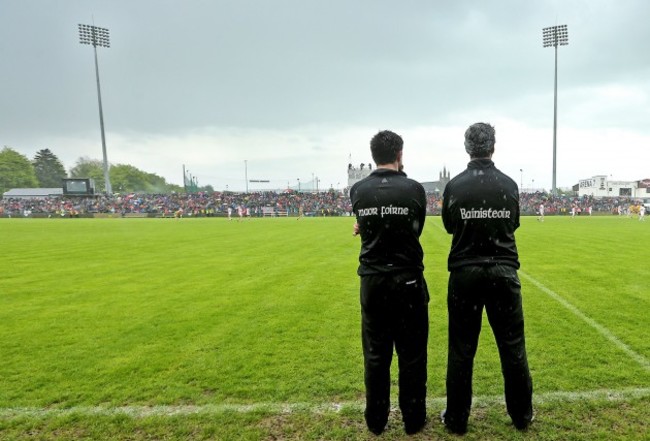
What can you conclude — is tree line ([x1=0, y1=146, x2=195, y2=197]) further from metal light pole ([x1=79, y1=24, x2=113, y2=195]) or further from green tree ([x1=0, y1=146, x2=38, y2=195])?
metal light pole ([x1=79, y1=24, x2=113, y2=195])

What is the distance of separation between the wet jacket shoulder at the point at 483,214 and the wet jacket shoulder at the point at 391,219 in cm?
30

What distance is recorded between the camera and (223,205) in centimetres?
6088

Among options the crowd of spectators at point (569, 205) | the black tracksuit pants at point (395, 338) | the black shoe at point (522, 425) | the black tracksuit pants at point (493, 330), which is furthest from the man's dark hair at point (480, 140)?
the crowd of spectators at point (569, 205)

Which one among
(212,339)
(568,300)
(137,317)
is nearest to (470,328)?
(212,339)

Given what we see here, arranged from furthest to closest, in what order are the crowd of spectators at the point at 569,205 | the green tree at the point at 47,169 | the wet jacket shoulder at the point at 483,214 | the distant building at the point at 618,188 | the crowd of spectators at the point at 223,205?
the green tree at the point at 47,169
the distant building at the point at 618,188
the crowd of spectators at the point at 223,205
the crowd of spectators at the point at 569,205
the wet jacket shoulder at the point at 483,214

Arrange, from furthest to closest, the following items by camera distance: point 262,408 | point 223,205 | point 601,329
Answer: point 223,205 < point 601,329 < point 262,408

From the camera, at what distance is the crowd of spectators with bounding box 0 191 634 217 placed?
2176 inches

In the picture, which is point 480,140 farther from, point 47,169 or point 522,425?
point 47,169

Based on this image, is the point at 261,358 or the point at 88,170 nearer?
the point at 261,358

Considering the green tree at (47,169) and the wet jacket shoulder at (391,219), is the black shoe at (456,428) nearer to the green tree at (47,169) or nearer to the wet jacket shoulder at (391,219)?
the wet jacket shoulder at (391,219)

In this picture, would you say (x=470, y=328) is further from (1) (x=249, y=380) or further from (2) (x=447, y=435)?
(1) (x=249, y=380)

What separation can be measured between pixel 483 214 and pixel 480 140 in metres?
0.60

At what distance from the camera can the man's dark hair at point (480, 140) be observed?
3.12 meters

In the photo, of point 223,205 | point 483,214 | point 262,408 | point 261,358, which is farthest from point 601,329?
point 223,205
